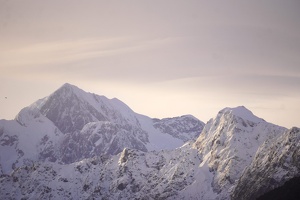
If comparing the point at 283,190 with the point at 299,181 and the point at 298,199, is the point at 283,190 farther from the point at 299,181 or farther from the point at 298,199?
the point at 298,199

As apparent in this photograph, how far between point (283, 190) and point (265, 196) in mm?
12508

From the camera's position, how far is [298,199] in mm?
162750

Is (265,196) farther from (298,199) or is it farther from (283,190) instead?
(298,199)

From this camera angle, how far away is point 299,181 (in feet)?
613

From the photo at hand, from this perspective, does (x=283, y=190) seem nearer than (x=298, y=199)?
No

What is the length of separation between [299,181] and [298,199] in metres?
25.7

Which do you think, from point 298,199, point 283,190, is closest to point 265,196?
point 283,190

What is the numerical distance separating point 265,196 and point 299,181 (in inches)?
726

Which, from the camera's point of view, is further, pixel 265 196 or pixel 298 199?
pixel 265 196

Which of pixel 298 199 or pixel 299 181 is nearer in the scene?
pixel 298 199

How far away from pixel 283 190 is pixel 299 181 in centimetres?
803

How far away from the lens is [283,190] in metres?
187

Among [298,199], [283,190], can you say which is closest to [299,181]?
[283,190]

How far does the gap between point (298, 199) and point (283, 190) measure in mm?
24513
